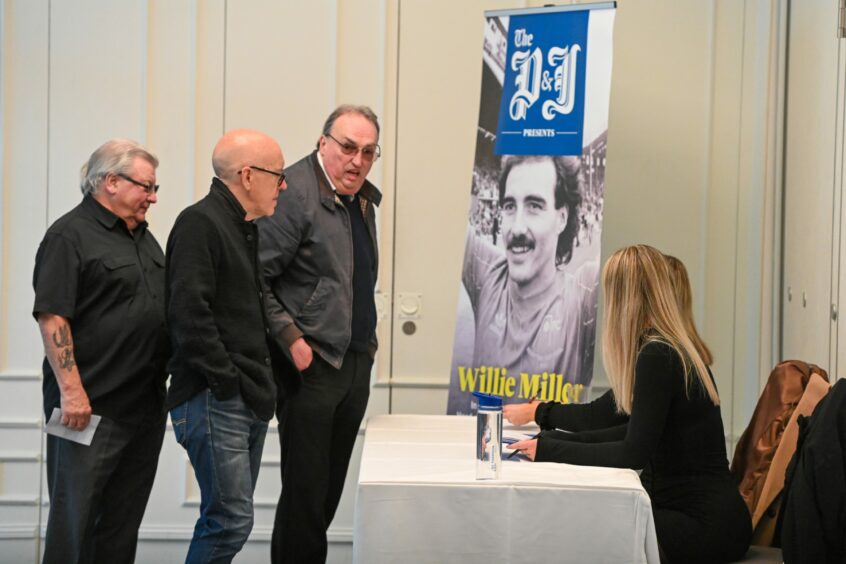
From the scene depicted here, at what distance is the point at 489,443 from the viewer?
2389 mm

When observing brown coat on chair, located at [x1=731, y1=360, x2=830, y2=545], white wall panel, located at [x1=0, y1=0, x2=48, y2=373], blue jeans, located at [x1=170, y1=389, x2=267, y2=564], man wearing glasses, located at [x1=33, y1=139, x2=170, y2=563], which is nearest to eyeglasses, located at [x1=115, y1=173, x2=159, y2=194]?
man wearing glasses, located at [x1=33, y1=139, x2=170, y2=563]

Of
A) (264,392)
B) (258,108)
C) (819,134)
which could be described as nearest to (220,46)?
(258,108)

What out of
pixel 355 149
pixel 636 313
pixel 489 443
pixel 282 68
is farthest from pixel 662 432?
pixel 282 68

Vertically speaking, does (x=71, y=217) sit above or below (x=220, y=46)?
below

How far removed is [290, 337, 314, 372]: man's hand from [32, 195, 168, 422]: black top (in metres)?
0.39

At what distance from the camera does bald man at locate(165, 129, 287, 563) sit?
2.73 meters

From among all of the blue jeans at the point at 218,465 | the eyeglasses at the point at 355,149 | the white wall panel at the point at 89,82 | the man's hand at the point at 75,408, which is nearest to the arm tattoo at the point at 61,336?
the man's hand at the point at 75,408

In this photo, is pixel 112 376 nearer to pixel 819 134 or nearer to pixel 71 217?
pixel 71 217

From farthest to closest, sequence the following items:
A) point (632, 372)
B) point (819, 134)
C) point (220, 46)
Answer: point (220, 46), point (819, 134), point (632, 372)

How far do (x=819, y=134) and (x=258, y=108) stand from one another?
2.26 metres

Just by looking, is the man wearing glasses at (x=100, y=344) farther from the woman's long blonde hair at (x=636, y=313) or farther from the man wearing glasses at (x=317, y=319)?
the woman's long blonde hair at (x=636, y=313)

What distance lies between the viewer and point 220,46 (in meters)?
4.42

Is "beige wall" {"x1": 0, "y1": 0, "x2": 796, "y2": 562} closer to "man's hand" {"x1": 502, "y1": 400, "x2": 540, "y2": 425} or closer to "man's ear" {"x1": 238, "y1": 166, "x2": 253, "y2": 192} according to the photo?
"man's hand" {"x1": 502, "y1": 400, "x2": 540, "y2": 425}

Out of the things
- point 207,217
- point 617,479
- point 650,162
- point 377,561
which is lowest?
point 377,561
